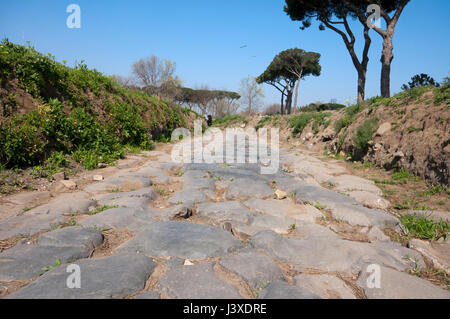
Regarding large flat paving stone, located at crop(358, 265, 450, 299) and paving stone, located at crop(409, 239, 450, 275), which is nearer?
large flat paving stone, located at crop(358, 265, 450, 299)

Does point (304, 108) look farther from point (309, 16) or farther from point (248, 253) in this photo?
point (248, 253)

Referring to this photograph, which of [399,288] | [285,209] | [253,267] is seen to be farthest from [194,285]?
[285,209]

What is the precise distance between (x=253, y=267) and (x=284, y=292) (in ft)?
0.83

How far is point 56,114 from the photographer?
13.2 ft

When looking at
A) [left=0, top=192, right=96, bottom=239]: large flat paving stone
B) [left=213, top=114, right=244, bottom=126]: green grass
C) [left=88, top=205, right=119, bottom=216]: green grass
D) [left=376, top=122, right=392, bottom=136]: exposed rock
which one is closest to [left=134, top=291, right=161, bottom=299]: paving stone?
[left=0, top=192, right=96, bottom=239]: large flat paving stone

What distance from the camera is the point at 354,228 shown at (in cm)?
212

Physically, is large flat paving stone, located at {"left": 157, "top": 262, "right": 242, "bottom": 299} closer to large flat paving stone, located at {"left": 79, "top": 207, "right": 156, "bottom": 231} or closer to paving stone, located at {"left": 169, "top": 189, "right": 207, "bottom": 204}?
large flat paving stone, located at {"left": 79, "top": 207, "right": 156, "bottom": 231}

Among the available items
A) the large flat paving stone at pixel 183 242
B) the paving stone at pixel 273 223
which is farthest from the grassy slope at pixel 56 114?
the paving stone at pixel 273 223

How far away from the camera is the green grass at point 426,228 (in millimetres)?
1974

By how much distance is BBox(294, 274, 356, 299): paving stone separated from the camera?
126 centimetres

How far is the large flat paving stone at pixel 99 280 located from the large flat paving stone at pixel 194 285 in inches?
5.2

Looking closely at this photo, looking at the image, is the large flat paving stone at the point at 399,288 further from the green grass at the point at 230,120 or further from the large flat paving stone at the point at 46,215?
the green grass at the point at 230,120

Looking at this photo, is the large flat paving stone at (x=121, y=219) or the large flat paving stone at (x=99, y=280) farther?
the large flat paving stone at (x=121, y=219)

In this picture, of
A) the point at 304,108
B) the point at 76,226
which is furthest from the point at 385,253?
the point at 304,108
